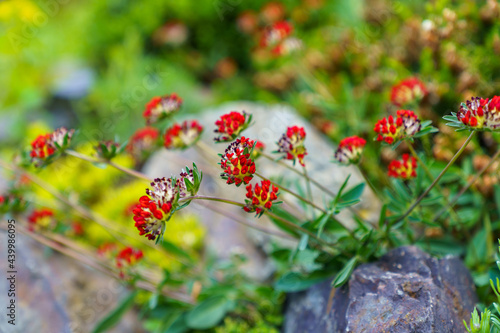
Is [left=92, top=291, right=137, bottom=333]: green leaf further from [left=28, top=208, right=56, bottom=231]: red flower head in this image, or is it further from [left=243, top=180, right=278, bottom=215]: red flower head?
[left=243, top=180, right=278, bottom=215]: red flower head

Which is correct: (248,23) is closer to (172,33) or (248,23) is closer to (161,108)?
(172,33)

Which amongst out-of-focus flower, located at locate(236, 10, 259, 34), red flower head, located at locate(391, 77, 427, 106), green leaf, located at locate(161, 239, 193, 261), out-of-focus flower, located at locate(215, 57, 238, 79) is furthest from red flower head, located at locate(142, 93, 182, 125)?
out-of-focus flower, located at locate(215, 57, 238, 79)

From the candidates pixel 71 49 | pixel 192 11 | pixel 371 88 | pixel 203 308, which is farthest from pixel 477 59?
pixel 71 49

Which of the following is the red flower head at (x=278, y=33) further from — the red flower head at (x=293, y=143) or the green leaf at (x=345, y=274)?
the green leaf at (x=345, y=274)

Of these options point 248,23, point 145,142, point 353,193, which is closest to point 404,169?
point 353,193

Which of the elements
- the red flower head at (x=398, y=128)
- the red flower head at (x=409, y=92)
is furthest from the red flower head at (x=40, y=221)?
the red flower head at (x=409, y=92)

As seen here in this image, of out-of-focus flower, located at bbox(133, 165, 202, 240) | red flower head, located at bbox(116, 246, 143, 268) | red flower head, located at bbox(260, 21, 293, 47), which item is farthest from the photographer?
red flower head, located at bbox(260, 21, 293, 47)
